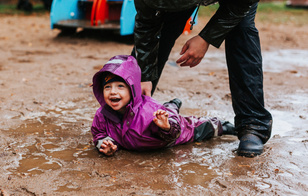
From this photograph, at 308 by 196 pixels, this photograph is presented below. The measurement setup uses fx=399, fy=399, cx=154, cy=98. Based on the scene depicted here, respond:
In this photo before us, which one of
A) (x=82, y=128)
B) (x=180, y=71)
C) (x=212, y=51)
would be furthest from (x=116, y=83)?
(x=212, y=51)

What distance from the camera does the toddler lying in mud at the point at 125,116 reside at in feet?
7.85

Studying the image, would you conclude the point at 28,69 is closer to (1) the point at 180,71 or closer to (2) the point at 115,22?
(1) the point at 180,71

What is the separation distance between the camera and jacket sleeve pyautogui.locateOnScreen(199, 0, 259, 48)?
2.16 metres

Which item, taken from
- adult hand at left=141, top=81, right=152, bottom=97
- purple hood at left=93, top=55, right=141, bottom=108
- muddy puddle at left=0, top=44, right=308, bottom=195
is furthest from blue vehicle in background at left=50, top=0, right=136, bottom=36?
purple hood at left=93, top=55, right=141, bottom=108

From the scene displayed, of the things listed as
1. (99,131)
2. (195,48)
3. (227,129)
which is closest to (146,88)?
(99,131)

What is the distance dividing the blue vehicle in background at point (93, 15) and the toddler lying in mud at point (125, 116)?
4048 mm

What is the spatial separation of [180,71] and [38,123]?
2382 mm

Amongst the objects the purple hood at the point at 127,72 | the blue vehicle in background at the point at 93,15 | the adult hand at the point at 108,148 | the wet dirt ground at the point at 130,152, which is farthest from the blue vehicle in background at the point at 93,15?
the adult hand at the point at 108,148

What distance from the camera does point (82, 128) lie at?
296cm

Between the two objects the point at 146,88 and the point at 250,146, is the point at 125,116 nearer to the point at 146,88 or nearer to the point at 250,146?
the point at 146,88

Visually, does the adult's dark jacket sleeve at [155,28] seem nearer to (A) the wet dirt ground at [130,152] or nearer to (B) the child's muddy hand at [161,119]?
(B) the child's muddy hand at [161,119]

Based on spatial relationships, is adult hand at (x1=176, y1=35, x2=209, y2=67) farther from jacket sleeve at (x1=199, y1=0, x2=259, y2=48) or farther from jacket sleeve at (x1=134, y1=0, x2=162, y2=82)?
jacket sleeve at (x1=134, y1=0, x2=162, y2=82)

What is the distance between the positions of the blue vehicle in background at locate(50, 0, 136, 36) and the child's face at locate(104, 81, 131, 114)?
4076 millimetres

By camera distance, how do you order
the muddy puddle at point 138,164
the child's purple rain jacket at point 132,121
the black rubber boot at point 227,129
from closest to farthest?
the muddy puddle at point 138,164 → the child's purple rain jacket at point 132,121 → the black rubber boot at point 227,129
